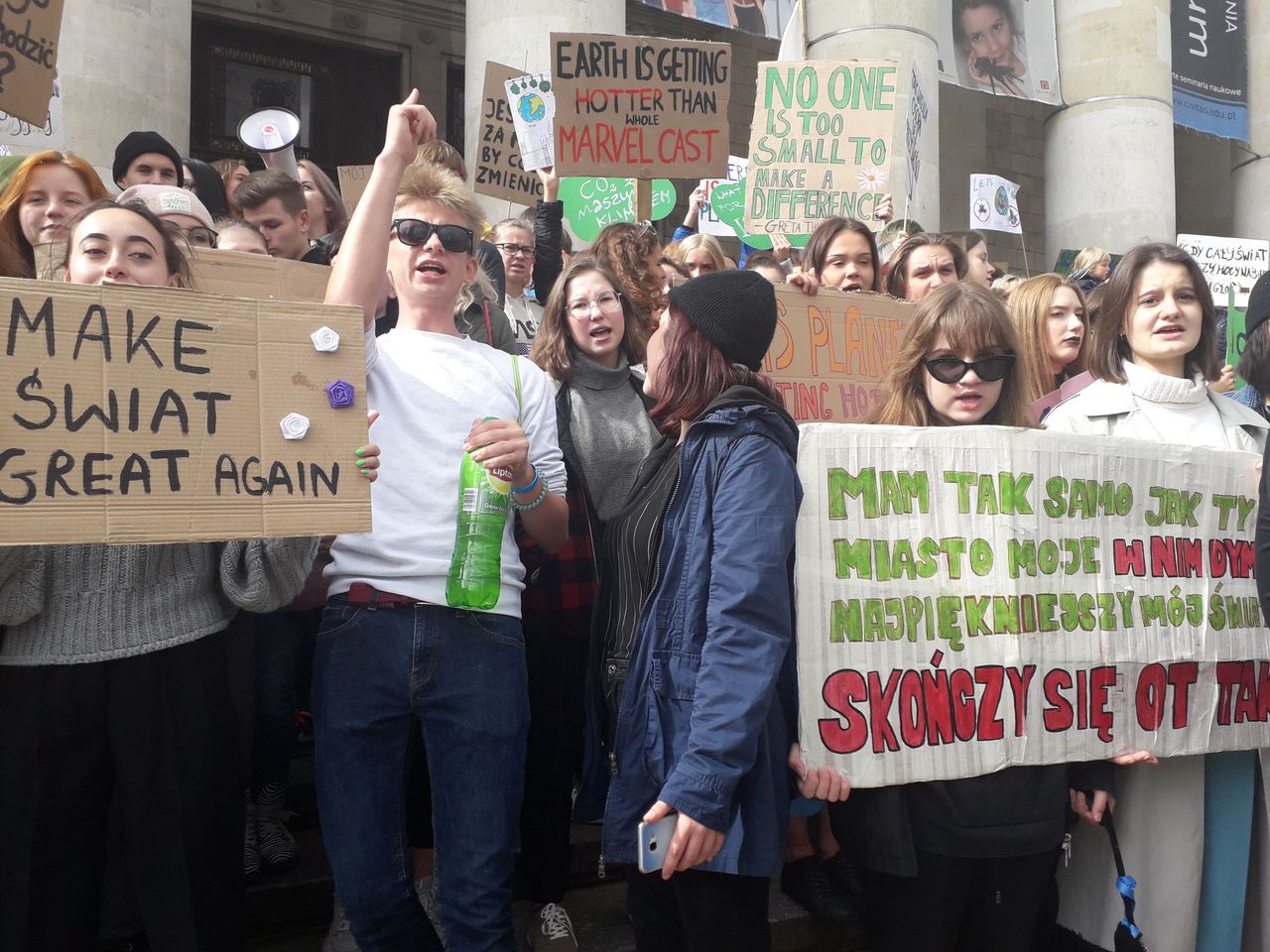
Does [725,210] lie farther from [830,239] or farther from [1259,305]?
[1259,305]

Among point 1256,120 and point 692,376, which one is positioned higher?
point 1256,120

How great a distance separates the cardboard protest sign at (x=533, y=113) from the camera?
5867mm

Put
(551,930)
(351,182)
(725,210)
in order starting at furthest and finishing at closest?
(725,210), (351,182), (551,930)

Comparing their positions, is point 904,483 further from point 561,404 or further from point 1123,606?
point 561,404

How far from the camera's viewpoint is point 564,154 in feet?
16.4

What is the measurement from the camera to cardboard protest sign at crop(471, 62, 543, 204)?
19.6 feet

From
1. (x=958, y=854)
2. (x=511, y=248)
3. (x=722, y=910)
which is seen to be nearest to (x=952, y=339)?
(x=958, y=854)

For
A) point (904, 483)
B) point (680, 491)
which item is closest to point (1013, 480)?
point (904, 483)

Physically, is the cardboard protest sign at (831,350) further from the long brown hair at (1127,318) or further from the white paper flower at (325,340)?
the white paper flower at (325,340)

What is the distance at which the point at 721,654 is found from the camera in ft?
6.83

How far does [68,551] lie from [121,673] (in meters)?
0.25

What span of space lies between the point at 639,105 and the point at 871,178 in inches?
44.4

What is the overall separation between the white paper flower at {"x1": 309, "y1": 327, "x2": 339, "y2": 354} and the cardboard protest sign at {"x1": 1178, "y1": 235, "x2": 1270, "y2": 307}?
755cm

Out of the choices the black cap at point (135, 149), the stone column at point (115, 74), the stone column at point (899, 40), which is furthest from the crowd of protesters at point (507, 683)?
the stone column at point (899, 40)
